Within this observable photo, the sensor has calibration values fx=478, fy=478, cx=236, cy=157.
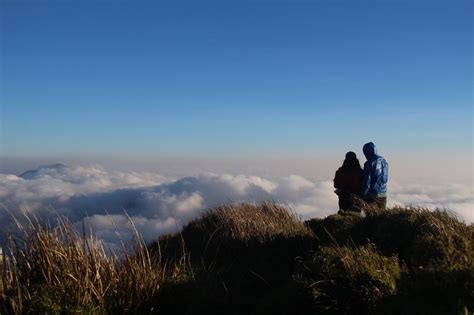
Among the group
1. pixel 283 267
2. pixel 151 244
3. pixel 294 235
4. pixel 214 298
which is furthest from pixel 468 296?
pixel 151 244

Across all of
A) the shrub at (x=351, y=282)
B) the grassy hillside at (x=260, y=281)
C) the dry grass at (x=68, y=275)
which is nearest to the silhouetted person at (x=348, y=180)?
the grassy hillside at (x=260, y=281)

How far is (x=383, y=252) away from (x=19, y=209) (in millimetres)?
4678

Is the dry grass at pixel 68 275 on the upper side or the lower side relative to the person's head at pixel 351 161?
lower

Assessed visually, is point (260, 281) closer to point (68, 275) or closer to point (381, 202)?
point (68, 275)

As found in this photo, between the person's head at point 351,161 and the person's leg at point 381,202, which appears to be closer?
the person's leg at point 381,202

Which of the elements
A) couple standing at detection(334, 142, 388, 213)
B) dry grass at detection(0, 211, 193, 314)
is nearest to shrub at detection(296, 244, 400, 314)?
dry grass at detection(0, 211, 193, 314)

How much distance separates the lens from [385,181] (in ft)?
34.1

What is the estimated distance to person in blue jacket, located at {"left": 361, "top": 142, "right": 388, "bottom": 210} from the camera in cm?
1012

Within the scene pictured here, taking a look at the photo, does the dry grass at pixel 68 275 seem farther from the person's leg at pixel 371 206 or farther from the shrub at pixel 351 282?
the person's leg at pixel 371 206

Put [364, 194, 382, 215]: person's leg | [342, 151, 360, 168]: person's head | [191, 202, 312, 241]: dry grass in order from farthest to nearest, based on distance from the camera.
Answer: [342, 151, 360, 168]: person's head
[191, 202, 312, 241]: dry grass
[364, 194, 382, 215]: person's leg

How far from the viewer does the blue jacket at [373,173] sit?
399 inches

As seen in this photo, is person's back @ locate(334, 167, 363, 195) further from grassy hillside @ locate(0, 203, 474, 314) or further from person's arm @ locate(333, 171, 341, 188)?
grassy hillside @ locate(0, 203, 474, 314)

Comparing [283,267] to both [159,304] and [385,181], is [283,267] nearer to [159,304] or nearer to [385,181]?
[159,304]

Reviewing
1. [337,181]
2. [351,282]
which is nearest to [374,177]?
[337,181]
